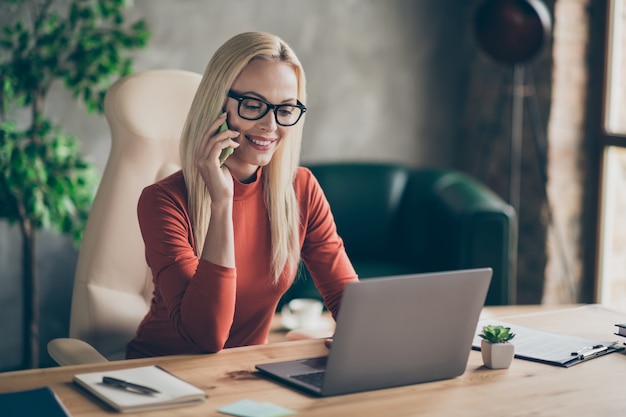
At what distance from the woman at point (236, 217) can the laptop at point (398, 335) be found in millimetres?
286

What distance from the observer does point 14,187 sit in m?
2.93

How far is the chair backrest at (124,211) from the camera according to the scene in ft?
6.75

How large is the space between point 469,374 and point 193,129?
31.4 inches

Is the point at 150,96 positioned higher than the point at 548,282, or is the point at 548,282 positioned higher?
the point at 150,96

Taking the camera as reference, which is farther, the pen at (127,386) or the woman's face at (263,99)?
the woman's face at (263,99)

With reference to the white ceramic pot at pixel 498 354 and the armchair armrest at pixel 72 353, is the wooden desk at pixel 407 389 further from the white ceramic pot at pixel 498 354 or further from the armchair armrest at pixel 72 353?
the armchair armrest at pixel 72 353

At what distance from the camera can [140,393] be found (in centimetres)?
130

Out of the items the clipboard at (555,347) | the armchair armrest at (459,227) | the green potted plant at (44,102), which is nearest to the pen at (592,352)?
the clipboard at (555,347)

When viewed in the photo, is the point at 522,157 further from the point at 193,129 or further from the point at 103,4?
the point at 193,129

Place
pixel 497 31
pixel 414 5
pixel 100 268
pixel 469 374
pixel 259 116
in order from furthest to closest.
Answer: pixel 414 5 < pixel 497 31 < pixel 100 268 < pixel 259 116 < pixel 469 374

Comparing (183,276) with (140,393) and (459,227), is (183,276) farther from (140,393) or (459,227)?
(459,227)

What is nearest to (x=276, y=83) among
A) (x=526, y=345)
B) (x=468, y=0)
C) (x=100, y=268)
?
(x=100, y=268)

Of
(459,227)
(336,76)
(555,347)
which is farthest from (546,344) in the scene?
(336,76)

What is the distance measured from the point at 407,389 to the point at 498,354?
8.5 inches
